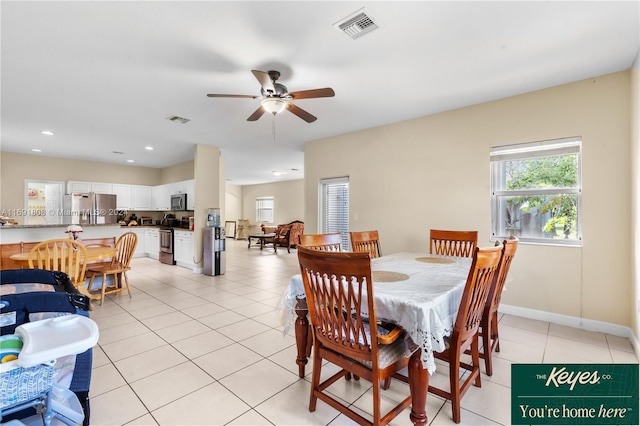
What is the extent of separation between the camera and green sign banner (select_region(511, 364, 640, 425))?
5.60ft

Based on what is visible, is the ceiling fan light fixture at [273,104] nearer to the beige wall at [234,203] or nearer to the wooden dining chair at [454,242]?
the wooden dining chair at [454,242]

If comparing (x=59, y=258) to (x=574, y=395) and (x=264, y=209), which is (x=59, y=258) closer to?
(x=574, y=395)

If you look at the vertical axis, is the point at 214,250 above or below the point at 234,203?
below

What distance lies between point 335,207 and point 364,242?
2.08 meters

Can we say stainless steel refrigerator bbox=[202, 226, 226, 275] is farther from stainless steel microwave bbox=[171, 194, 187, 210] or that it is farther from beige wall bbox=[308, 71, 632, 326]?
beige wall bbox=[308, 71, 632, 326]

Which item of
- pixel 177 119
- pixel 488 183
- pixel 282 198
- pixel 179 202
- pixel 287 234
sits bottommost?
pixel 287 234

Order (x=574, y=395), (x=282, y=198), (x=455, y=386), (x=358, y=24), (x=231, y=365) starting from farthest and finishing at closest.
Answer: (x=282, y=198) < (x=231, y=365) < (x=358, y=24) < (x=574, y=395) < (x=455, y=386)

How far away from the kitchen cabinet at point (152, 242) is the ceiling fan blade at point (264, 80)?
6146 millimetres

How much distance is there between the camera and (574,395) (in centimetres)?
181

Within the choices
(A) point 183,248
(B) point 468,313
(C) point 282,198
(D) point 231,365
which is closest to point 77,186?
(A) point 183,248

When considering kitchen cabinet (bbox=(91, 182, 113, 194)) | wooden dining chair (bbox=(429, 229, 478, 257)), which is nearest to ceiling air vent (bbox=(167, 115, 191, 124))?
wooden dining chair (bbox=(429, 229, 478, 257))

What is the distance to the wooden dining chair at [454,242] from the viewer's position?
3.18 metres

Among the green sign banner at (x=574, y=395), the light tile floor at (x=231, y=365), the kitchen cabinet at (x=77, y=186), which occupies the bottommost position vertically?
the light tile floor at (x=231, y=365)

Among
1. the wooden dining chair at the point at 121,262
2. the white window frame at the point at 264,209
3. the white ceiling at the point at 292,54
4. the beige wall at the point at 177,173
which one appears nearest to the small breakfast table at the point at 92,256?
the wooden dining chair at the point at 121,262
